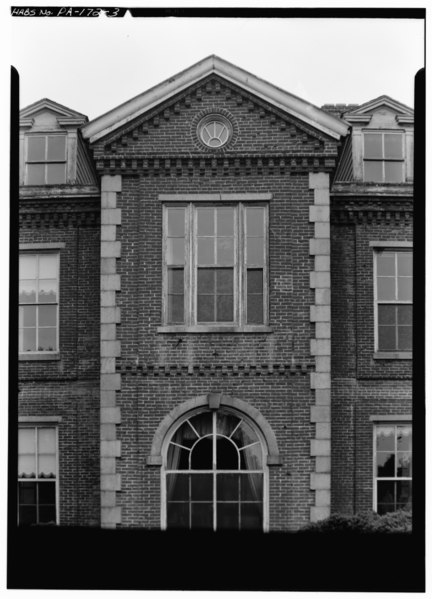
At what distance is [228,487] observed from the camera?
19.7 m

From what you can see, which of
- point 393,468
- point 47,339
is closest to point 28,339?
point 47,339

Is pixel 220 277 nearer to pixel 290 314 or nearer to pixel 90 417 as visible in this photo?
pixel 290 314

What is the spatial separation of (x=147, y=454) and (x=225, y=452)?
4.29 ft

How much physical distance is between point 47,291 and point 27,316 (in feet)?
1.90

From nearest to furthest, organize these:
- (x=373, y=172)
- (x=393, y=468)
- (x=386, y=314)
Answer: (x=393, y=468), (x=386, y=314), (x=373, y=172)

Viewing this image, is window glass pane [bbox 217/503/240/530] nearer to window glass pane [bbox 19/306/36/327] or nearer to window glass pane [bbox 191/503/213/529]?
window glass pane [bbox 191/503/213/529]

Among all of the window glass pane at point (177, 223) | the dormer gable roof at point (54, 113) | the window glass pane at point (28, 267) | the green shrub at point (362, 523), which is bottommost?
the green shrub at point (362, 523)

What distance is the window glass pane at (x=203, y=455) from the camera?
779 inches

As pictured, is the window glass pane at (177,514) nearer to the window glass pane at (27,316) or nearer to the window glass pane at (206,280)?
the window glass pane at (206,280)

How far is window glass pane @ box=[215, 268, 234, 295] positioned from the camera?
65.3ft

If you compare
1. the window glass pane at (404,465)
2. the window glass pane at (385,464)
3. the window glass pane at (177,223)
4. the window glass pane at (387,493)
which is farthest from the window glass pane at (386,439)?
the window glass pane at (177,223)

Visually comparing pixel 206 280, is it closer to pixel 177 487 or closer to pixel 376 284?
pixel 376 284

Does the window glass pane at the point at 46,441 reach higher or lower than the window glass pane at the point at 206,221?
lower

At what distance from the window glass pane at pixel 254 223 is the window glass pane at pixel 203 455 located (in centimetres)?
353
